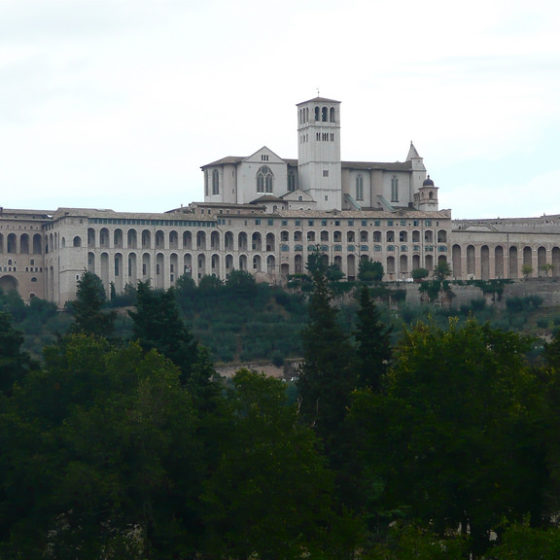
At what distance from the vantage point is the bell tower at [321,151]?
5022 inches

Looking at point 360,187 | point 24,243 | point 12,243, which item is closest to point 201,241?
point 24,243

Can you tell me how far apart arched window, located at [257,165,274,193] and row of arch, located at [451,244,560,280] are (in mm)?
15035

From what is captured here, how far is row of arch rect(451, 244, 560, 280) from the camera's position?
125875mm

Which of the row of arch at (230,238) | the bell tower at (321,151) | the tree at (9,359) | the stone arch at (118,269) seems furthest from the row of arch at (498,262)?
the tree at (9,359)

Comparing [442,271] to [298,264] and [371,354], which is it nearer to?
[298,264]

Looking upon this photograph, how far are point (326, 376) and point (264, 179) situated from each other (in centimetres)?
7436

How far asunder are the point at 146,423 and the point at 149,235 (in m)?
73.0

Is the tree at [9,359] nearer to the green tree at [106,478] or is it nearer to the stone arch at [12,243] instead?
the green tree at [106,478]

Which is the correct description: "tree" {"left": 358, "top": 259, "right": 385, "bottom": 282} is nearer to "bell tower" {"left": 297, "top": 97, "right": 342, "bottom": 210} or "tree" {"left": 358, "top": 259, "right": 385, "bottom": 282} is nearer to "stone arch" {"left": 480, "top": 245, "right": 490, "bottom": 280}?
"bell tower" {"left": 297, "top": 97, "right": 342, "bottom": 210}

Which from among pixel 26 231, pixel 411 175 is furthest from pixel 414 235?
pixel 26 231

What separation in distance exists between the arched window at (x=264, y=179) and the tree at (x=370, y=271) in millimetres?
11502

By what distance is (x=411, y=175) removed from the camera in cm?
13325

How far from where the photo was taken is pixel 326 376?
5450 centimetres

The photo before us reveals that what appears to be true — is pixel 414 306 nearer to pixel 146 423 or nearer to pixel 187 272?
pixel 187 272
